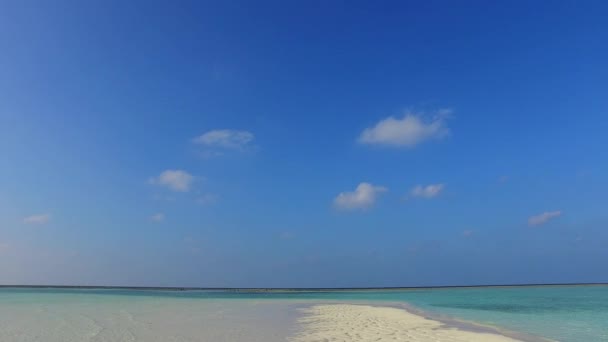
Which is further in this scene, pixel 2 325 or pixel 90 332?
pixel 2 325

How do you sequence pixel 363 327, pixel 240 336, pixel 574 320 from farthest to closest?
pixel 574 320, pixel 363 327, pixel 240 336

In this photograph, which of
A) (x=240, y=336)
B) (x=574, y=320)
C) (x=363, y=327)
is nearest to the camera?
(x=240, y=336)

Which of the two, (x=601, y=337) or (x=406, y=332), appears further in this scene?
(x=406, y=332)

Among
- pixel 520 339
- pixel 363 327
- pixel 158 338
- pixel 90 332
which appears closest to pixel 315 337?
pixel 363 327

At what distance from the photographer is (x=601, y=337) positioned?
537 inches

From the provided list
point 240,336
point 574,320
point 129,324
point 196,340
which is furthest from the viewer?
point 574,320

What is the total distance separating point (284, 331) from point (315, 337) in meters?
2.29

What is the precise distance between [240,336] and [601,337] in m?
12.7

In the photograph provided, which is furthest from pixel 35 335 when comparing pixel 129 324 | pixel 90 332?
pixel 129 324

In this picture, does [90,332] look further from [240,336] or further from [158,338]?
[240,336]

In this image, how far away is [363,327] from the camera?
53.0 ft

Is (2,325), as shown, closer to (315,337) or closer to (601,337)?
(315,337)

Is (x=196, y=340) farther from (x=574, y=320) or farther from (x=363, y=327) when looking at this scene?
(x=574, y=320)

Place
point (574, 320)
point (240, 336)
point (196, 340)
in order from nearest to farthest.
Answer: point (196, 340) < point (240, 336) < point (574, 320)
